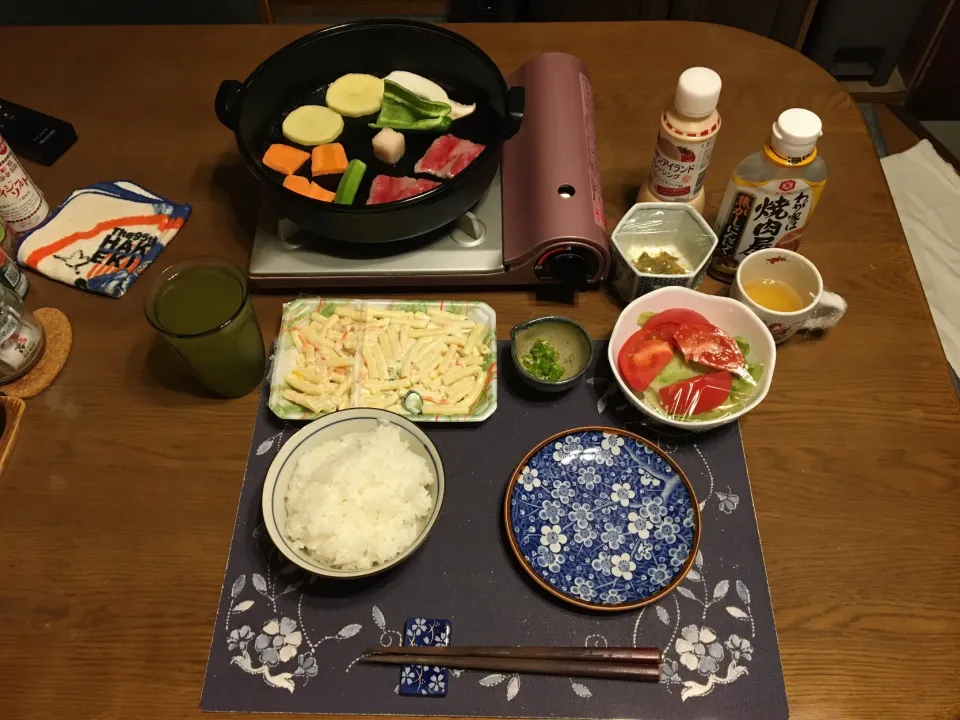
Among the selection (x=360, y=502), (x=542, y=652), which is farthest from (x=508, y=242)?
(x=542, y=652)

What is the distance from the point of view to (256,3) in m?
2.07

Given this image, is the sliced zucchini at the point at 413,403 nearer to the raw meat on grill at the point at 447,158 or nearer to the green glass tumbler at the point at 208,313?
the green glass tumbler at the point at 208,313

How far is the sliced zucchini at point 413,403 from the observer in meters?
1.09

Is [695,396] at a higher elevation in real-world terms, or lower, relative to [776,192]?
lower

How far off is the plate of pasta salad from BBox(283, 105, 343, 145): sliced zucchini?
30cm

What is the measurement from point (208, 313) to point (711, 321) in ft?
2.57

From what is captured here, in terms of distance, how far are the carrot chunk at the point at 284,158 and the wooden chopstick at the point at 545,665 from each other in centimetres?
81

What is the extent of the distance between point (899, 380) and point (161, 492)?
46.0 inches

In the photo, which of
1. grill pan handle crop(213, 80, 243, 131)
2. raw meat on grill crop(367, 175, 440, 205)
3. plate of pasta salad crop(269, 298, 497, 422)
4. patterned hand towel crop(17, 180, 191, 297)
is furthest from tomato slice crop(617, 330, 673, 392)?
patterned hand towel crop(17, 180, 191, 297)

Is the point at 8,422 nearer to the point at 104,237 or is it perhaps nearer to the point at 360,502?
the point at 104,237

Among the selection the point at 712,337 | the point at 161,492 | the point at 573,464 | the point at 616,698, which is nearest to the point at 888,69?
the point at 712,337

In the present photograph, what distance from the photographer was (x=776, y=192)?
3.58ft

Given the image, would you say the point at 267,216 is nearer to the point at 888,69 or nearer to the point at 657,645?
the point at 657,645

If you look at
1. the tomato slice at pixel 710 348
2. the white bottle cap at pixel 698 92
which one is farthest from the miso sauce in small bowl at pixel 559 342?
the white bottle cap at pixel 698 92
